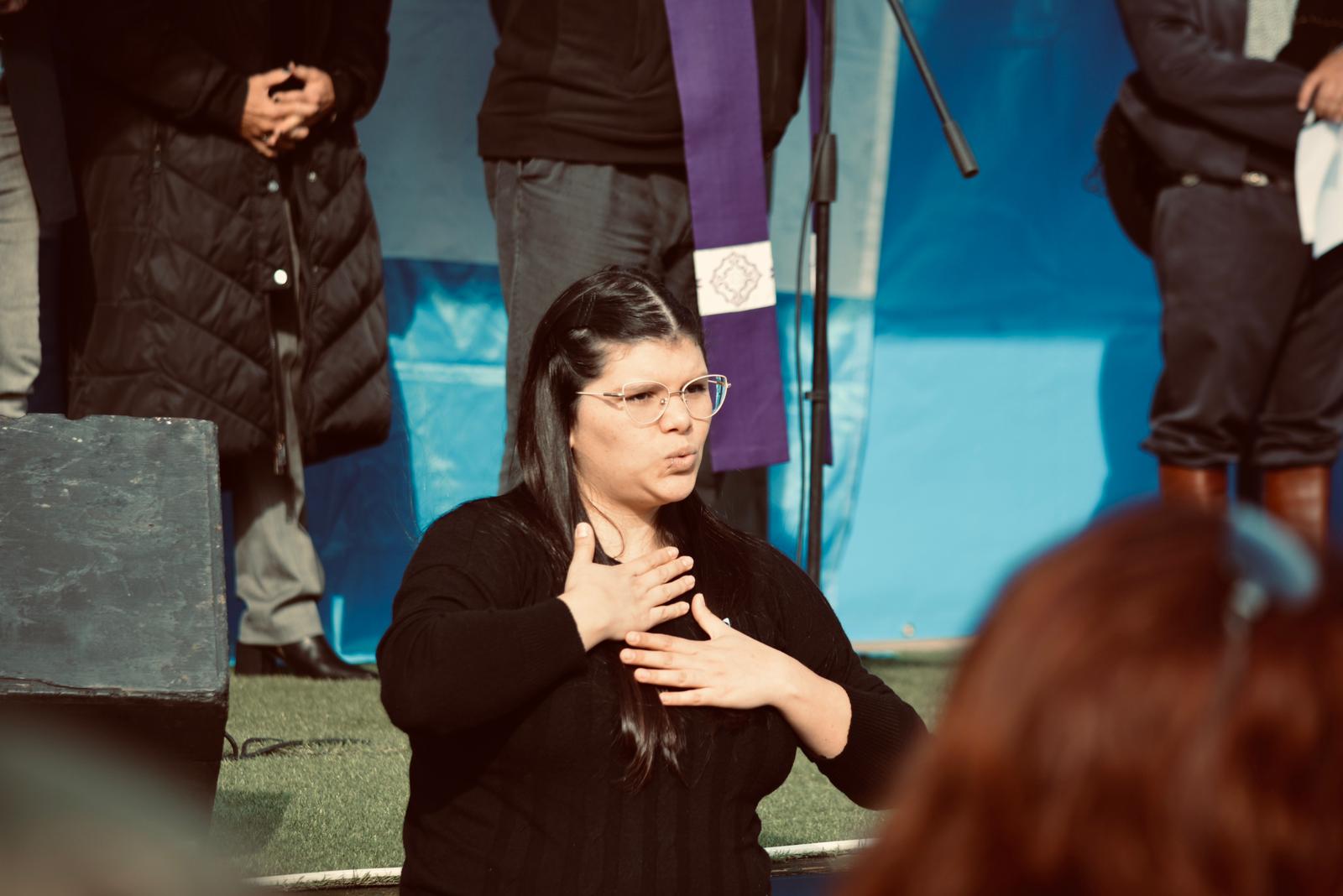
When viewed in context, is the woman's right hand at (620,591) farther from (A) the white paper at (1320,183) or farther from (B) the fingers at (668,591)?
(A) the white paper at (1320,183)

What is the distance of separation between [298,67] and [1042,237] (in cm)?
214

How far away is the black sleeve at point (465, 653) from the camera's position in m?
1.77

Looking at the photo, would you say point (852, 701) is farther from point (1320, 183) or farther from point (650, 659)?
point (1320, 183)

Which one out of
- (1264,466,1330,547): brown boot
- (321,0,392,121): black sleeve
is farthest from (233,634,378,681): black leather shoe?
(1264,466,1330,547): brown boot

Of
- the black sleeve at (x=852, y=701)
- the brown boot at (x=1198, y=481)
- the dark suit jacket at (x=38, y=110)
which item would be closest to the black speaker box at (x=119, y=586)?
the black sleeve at (x=852, y=701)

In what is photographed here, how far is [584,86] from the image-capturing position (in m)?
3.20

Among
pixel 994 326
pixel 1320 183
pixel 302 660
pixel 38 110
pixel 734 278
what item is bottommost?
pixel 302 660

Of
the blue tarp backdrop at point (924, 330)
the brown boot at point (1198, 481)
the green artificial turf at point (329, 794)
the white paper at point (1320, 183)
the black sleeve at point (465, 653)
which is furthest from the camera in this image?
the blue tarp backdrop at point (924, 330)

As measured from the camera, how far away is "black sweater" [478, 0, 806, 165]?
10.5 ft

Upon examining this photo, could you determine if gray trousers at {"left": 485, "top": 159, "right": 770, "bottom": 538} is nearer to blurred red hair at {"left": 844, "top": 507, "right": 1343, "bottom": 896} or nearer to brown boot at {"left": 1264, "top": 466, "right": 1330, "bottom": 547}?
brown boot at {"left": 1264, "top": 466, "right": 1330, "bottom": 547}

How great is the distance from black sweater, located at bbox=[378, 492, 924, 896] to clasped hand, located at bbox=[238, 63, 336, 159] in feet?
5.38

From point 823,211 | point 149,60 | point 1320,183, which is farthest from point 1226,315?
point 149,60

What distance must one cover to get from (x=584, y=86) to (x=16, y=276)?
114 centimetres

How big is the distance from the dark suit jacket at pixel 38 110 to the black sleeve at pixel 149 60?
11cm
